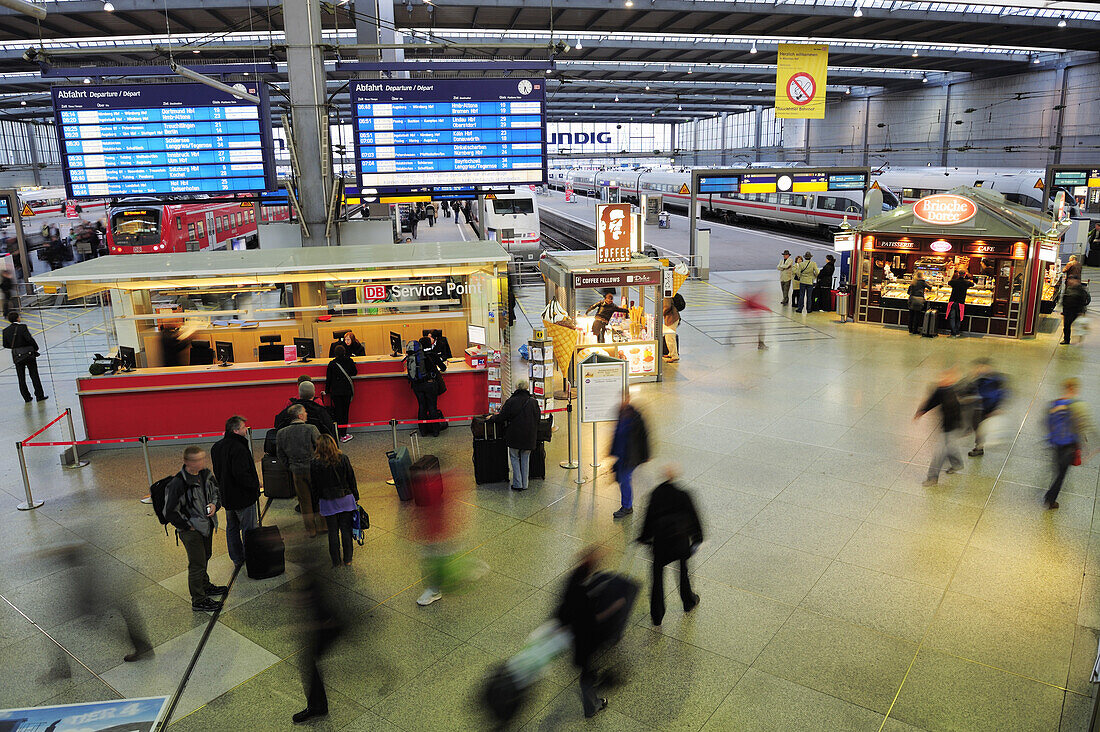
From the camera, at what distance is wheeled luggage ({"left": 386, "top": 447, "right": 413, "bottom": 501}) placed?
28.6 ft

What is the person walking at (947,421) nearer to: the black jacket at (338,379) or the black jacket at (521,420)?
the black jacket at (521,420)

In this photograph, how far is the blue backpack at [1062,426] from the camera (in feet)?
26.1

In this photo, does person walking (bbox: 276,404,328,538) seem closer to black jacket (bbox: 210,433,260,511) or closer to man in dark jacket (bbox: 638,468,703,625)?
black jacket (bbox: 210,433,260,511)

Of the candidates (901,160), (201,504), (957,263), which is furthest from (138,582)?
(901,160)

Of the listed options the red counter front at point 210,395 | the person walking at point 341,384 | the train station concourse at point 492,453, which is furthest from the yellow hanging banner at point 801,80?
the person walking at point 341,384

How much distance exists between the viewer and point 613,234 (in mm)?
13781

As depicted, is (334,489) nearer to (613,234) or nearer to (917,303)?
(613,234)

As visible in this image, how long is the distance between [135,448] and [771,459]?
9.10m

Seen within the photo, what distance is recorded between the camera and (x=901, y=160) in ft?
154

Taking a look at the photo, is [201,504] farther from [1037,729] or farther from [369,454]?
[1037,729]

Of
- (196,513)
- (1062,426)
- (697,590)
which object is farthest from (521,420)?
(1062,426)

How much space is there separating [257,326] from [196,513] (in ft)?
24.9

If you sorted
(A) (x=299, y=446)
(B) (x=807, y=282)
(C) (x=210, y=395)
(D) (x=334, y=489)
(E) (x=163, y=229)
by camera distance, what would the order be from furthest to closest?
(E) (x=163, y=229) → (B) (x=807, y=282) → (C) (x=210, y=395) → (A) (x=299, y=446) → (D) (x=334, y=489)

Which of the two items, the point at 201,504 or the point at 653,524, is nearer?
the point at 653,524
